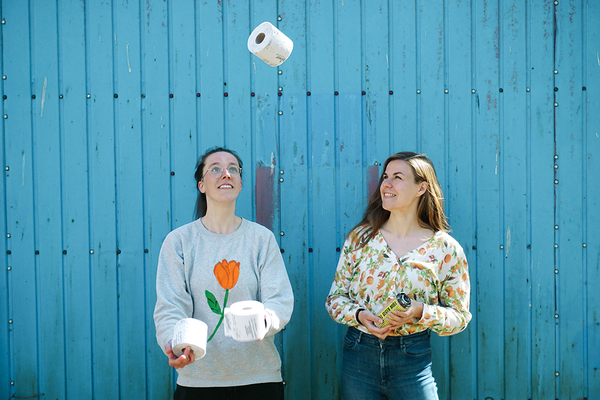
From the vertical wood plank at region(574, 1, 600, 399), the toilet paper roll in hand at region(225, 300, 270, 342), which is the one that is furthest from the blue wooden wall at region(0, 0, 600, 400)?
the toilet paper roll in hand at region(225, 300, 270, 342)

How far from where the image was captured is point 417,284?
6.02 feet

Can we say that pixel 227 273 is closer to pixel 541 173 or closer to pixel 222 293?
pixel 222 293

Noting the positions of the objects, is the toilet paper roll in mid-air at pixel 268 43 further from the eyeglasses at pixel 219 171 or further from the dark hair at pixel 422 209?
the dark hair at pixel 422 209

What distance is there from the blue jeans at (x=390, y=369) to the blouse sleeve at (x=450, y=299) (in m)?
0.14

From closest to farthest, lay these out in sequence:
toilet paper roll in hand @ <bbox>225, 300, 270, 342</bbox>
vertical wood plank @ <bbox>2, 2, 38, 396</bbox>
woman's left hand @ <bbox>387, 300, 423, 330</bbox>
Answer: toilet paper roll in hand @ <bbox>225, 300, 270, 342</bbox> → woman's left hand @ <bbox>387, 300, 423, 330</bbox> → vertical wood plank @ <bbox>2, 2, 38, 396</bbox>

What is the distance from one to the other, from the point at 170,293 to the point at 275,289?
0.42m

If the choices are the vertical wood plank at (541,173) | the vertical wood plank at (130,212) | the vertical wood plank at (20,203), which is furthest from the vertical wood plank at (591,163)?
the vertical wood plank at (20,203)

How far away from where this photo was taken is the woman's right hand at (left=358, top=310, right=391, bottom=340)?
5.74 ft

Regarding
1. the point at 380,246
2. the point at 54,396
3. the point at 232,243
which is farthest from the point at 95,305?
the point at 380,246

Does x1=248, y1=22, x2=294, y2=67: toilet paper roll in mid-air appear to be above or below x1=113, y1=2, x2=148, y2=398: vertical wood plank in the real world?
above

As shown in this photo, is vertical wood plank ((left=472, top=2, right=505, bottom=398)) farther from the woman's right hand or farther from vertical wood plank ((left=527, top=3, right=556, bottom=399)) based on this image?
the woman's right hand

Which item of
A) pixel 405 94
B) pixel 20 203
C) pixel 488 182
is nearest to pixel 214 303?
pixel 20 203

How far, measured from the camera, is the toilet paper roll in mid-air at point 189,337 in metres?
1.56

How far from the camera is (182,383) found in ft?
6.09
